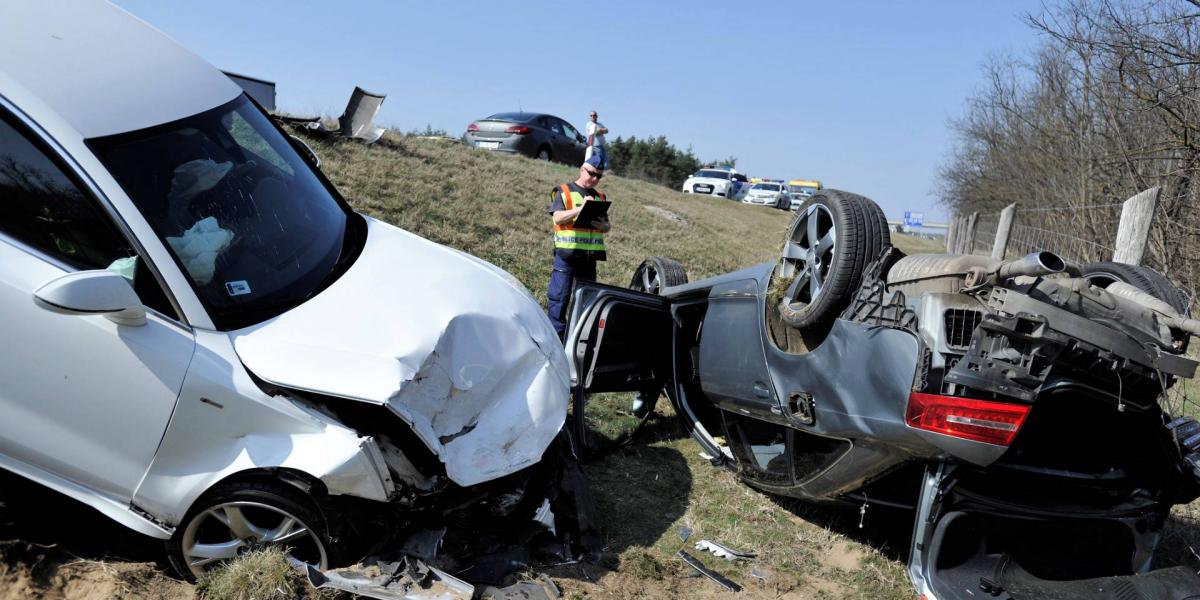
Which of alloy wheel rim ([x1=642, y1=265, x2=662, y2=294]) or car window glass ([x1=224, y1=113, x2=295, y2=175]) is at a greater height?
car window glass ([x1=224, y1=113, x2=295, y2=175])

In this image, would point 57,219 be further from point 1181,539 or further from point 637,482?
point 1181,539

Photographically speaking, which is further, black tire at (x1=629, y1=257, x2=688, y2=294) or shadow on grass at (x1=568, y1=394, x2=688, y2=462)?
black tire at (x1=629, y1=257, x2=688, y2=294)

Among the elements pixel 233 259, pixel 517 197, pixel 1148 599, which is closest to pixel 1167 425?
pixel 1148 599

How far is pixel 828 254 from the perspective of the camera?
4094mm

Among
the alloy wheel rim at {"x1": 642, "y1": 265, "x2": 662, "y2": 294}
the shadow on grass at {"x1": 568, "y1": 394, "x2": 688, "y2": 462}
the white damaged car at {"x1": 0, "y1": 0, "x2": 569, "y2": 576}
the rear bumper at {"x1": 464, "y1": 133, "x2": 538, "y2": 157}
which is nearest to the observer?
the white damaged car at {"x1": 0, "y1": 0, "x2": 569, "y2": 576}

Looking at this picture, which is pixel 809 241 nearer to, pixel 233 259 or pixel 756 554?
pixel 756 554

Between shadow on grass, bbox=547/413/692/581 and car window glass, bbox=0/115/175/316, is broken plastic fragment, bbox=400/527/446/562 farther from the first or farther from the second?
car window glass, bbox=0/115/175/316

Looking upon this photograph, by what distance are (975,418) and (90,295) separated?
3.02 meters

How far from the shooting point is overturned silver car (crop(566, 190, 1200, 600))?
110 inches

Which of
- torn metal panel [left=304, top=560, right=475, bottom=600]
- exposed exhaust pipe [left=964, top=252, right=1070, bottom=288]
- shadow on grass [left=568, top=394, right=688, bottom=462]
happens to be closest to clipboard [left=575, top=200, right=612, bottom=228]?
shadow on grass [left=568, top=394, right=688, bottom=462]

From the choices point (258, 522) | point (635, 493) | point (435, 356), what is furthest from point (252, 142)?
point (635, 493)

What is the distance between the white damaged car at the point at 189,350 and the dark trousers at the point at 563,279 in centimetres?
311

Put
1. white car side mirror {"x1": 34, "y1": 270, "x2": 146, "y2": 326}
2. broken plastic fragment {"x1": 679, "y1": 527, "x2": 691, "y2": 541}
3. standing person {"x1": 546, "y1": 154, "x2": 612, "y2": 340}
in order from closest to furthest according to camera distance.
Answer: white car side mirror {"x1": 34, "y1": 270, "x2": 146, "y2": 326} < broken plastic fragment {"x1": 679, "y1": 527, "x2": 691, "y2": 541} < standing person {"x1": 546, "y1": 154, "x2": 612, "y2": 340}

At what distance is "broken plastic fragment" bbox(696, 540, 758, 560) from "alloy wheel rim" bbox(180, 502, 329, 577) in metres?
1.83
